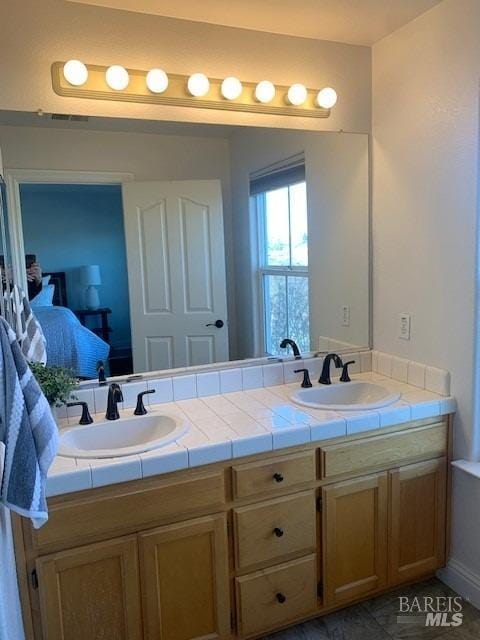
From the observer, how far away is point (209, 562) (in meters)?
1.71

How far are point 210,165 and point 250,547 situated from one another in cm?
→ 158

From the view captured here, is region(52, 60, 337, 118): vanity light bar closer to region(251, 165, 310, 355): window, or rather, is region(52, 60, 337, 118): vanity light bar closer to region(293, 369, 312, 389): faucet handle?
region(251, 165, 310, 355): window

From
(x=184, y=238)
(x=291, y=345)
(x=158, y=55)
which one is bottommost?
(x=291, y=345)

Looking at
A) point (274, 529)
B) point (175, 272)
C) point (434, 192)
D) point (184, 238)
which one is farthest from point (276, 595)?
point (434, 192)

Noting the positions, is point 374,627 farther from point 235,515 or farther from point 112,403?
point 112,403

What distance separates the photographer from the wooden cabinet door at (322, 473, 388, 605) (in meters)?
1.91

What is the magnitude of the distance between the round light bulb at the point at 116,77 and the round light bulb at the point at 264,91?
0.55 metres

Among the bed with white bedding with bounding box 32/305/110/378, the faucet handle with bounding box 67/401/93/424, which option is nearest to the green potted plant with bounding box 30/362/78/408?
the faucet handle with bounding box 67/401/93/424

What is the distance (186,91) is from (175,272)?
0.74 metres

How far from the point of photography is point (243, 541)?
1758 mm

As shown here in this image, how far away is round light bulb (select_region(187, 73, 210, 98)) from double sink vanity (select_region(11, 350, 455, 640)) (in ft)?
3.89

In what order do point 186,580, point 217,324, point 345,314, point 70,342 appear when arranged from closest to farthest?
point 186,580, point 70,342, point 217,324, point 345,314

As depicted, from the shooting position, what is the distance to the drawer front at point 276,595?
1.79 m

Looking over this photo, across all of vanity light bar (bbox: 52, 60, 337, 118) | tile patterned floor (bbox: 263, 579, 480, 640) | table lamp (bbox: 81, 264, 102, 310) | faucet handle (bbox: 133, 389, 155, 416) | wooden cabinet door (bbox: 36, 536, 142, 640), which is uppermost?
vanity light bar (bbox: 52, 60, 337, 118)
